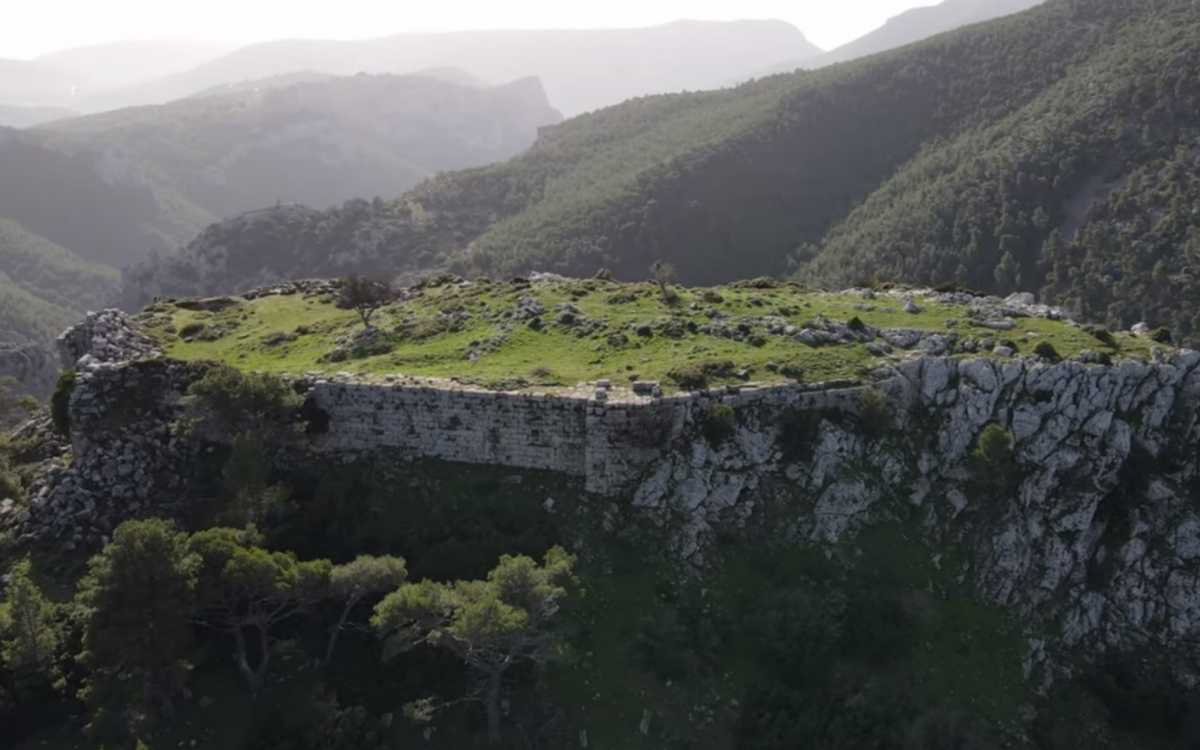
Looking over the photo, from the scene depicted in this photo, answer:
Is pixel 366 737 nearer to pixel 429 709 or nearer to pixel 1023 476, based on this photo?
pixel 429 709

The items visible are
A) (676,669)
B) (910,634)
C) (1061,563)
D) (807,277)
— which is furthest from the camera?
(807,277)

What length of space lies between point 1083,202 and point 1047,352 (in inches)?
3001

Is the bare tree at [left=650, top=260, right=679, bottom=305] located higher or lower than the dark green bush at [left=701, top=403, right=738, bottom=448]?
higher

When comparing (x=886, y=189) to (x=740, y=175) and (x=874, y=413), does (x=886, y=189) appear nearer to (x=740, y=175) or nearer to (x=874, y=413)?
(x=740, y=175)

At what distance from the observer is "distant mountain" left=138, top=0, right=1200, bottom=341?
95688 mm

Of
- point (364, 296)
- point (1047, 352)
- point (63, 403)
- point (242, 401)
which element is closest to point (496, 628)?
point (242, 401)

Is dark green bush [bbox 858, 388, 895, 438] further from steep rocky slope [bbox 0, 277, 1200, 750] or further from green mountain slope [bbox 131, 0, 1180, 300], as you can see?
green mountain slope [bbox 131, 0, 1180, 300]

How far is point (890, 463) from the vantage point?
37344mm

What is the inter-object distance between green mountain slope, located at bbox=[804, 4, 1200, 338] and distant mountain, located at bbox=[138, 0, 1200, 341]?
0.79ft

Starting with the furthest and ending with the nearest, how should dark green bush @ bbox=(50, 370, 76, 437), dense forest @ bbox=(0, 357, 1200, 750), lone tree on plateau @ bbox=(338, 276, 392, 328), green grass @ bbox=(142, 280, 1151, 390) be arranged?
lone tree on plateau @ bbox=(338, 276, 392, 328), dark green bush @ bbox=(50, 370, 76, 437), green grass @ bbox=(142, 280, 1151, 390), dense forest @ bbox=(0, 357, 1200, 750)

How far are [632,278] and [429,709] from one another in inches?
4247

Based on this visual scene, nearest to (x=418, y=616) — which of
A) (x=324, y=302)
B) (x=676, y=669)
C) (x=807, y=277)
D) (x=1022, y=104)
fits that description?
(x=676, y=669)

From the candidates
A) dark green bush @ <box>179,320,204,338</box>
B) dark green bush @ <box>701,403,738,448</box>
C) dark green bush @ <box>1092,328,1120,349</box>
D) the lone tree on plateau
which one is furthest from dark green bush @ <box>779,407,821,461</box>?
dark green bush @ <box>179,320,204,338</box>

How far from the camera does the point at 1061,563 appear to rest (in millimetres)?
35844
